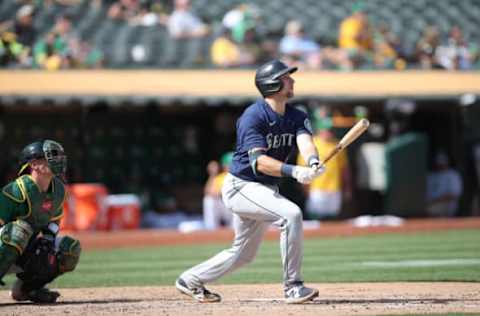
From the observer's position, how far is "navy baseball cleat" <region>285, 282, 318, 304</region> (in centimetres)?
682

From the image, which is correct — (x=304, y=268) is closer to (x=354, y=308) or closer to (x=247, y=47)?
(x=354, y=308)

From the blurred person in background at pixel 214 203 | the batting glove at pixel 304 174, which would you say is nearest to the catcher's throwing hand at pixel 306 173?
the batting glove at pixel 304 174

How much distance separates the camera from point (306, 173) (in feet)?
21.6

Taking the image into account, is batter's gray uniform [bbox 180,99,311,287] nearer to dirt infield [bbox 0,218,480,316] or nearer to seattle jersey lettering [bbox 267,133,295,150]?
seattle jersey lettering [bbox 267,133,295,150]

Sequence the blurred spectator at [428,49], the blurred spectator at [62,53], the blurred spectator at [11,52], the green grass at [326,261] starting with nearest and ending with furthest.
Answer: the green grass at [326,261], the blurred spectator at [11,52], the blurred spectator at [62,53], the blurred spectator at [428,49]

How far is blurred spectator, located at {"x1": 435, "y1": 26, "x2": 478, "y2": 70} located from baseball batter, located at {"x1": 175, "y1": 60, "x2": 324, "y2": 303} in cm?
1177

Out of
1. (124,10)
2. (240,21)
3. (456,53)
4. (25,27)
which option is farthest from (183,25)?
(456,53)

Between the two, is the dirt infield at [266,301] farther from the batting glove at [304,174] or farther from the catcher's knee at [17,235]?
the batting glove at [304,174]

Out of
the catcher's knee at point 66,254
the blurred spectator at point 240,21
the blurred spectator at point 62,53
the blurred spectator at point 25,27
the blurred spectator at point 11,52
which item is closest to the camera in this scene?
the catcher's knee at point 66,254

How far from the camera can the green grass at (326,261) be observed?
9.13 m

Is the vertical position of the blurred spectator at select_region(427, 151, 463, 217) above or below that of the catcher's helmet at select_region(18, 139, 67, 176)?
below

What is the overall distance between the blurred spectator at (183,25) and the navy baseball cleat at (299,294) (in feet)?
38.2

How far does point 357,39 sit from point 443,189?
10.2ft

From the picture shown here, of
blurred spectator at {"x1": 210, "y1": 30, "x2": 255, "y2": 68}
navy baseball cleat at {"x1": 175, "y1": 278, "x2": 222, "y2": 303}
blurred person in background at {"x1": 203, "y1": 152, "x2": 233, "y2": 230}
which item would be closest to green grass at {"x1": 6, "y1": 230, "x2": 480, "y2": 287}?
navy baseball cleat at {"x1": 175, "y1": 278, "x2": 222, "y2": 303}
